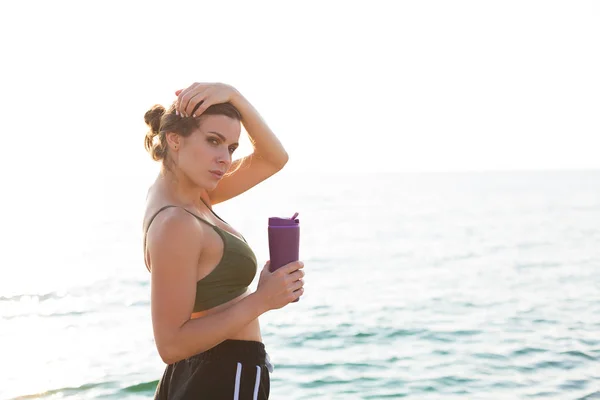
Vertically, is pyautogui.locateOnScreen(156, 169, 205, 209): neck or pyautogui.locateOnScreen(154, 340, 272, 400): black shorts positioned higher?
pyautogui.locateOnScreen(156, 169, 205, 209): neck

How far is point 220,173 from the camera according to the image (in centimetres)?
290

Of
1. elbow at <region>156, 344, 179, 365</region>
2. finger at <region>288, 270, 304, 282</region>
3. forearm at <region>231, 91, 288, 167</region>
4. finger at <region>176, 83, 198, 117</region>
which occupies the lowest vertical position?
elbow at <region>156, 344, 179, 365</region>

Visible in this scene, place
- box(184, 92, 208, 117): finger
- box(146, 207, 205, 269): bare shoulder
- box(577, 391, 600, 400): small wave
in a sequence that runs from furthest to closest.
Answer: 1. box(577, 391, 600, 400): small wave
2. box(184, 92, 208, 117): finger
3. box(146, 207, 205, 269): bare shoulder

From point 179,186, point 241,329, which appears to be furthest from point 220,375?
point 179,186

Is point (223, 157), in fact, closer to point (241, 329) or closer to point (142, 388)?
point (241, 329)

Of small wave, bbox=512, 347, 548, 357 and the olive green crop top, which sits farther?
small wave, bbox=512, 347, 548, 357

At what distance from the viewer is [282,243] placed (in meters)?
2.88

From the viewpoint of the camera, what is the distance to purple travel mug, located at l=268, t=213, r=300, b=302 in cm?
288

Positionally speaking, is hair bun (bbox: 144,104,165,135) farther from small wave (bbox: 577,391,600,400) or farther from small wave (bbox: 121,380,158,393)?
small wave (bbox: 577,391,600,400)

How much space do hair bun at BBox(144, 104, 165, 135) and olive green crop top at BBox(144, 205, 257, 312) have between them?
0.40 metres

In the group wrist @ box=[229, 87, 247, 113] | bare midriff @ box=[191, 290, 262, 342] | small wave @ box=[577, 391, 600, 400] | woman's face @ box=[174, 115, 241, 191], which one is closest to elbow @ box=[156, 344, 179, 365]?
bare midriff @ box=[191, 290, 262, 342]

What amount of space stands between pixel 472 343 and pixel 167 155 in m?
9.43

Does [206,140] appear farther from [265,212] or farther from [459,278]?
[265,212]

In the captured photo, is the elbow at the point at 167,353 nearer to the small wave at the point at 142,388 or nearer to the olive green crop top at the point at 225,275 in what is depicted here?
the olive green crop top at the point at 225,275
